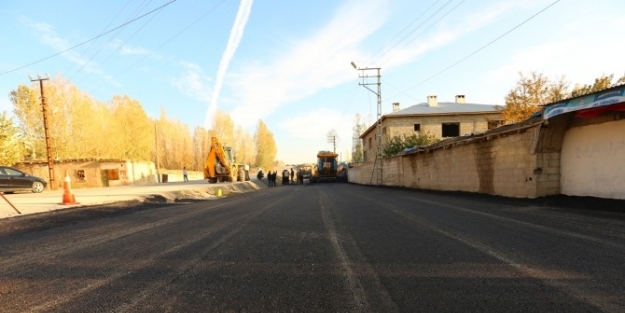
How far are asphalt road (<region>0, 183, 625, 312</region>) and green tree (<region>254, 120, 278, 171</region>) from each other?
9115 centimetres

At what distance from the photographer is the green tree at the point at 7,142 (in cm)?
2631

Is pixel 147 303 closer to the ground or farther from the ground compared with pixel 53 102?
closer to the ground

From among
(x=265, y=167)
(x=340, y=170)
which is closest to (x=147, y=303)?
(x=340, y=170)

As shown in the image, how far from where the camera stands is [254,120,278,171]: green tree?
97750mm

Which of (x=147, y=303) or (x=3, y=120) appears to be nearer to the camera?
(x=147, y=303)

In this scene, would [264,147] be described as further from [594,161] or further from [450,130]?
[594,161]

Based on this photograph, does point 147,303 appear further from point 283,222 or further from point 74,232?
point 74,232

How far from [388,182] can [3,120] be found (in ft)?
104

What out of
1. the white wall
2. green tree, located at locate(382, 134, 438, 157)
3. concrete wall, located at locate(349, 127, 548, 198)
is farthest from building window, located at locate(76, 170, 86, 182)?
the white wall

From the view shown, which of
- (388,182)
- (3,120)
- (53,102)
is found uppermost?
(53,102)

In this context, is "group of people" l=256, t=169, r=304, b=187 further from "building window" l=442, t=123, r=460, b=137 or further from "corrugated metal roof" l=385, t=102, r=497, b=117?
"building window" l=442, t=123, r=460, b=137

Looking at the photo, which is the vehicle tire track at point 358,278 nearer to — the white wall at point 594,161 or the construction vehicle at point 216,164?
the white wall at point 594,161

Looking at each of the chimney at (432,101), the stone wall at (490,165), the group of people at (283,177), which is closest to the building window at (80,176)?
the group of people at (283,177)

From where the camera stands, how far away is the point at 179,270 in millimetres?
3744
